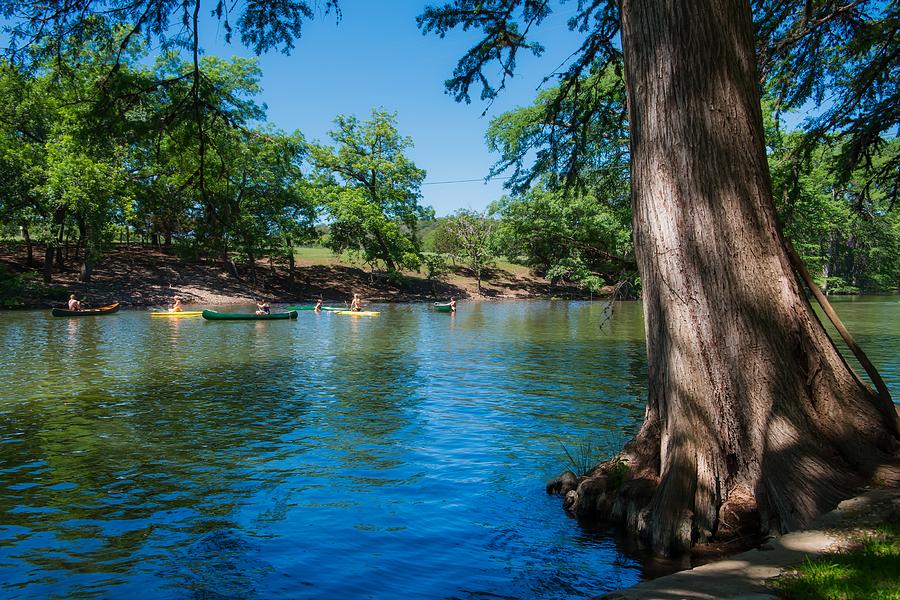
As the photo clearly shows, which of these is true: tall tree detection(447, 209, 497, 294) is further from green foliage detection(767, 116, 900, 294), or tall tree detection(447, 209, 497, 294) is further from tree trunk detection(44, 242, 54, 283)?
tree trunk detection(44, 242, 54, 283)

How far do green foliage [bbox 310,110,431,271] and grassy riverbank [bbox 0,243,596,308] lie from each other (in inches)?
116

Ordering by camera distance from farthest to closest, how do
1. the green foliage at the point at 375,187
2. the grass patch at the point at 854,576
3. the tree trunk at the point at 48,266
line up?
the green foliage at the point at 375,187 < the tree trunk at the point at 48,266 < the grass patch at the point at 854,576

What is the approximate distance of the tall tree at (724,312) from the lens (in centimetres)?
469

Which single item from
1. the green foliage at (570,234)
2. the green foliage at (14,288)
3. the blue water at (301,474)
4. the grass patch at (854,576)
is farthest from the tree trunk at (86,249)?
the grass patch at (854,576)

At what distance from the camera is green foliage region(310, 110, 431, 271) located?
51844 millimetres

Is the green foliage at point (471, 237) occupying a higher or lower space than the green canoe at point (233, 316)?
higher

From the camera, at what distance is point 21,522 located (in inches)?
236

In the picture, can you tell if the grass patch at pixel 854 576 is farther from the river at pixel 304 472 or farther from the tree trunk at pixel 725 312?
the river at pixel 304 472

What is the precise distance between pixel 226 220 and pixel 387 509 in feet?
15.3

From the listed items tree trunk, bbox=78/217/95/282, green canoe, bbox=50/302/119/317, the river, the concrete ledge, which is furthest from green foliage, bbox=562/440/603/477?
tree trunk, bbox=78/217/95/282

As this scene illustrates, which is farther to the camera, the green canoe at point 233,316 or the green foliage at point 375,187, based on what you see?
the green foliage at point 375,187

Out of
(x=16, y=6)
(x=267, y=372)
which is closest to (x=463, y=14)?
(x=16, y=6)

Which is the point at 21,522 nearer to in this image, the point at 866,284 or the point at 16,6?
the point at 16,6

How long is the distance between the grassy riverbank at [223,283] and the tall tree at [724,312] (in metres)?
38.9
